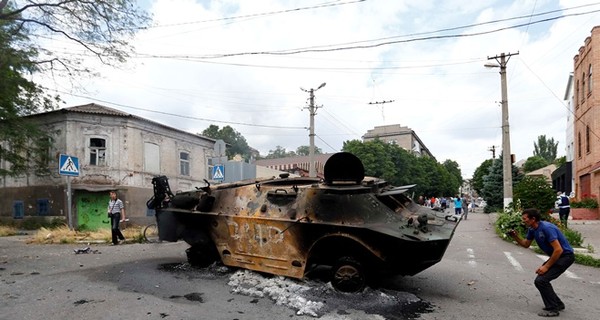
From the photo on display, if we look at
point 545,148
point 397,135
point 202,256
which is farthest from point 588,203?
point 545,148

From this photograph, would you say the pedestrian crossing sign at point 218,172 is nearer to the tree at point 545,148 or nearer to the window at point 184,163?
the window at point 184,163

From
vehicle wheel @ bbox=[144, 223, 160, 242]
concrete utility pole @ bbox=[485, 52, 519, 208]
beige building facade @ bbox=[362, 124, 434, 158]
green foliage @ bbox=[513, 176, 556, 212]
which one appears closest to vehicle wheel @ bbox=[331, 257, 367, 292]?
vehicle wheel @ bbox=[144, 223, 160, 242]

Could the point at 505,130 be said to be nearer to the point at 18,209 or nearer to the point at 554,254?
the point at 554,254

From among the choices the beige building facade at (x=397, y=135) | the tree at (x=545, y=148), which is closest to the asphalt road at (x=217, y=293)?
the beige building facade at (x=397, y=135)

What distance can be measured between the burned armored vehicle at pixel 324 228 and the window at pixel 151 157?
1356 centimetres

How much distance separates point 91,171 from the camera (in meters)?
19.3

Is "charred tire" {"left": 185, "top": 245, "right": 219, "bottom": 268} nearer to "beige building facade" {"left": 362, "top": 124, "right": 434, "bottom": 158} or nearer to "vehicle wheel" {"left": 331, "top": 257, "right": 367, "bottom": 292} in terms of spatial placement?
"vehicle wheel" {"left": 331, "top": 257, "right": 367, "bottom": 292}

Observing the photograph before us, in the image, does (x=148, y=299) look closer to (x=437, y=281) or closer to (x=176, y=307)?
(x=176, y=307)

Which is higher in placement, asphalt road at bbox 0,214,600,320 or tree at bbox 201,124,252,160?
tree at bbox 201,124,252,160

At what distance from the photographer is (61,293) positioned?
21.1ft

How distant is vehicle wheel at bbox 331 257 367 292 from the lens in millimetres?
6438

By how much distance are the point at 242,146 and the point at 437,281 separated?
53.1 meters

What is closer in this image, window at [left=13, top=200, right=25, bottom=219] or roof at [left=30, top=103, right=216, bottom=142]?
roof at [left=30, top=103, right=216, bottom=142]

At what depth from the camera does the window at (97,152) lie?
19.5 m
